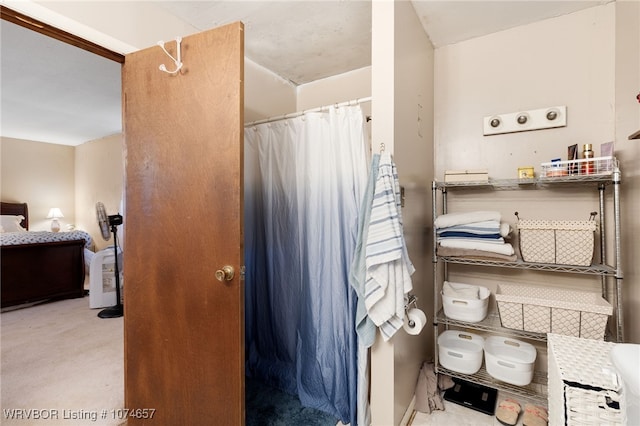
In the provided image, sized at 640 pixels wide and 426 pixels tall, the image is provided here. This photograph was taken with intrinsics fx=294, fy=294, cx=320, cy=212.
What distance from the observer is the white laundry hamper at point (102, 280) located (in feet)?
11.4

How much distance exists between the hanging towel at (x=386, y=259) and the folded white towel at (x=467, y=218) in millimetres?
571

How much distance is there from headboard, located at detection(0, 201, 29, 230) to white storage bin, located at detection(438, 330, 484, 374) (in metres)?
6.77

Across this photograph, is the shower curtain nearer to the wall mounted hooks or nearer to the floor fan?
the wall mounted hooks

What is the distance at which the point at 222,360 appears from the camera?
1286mm

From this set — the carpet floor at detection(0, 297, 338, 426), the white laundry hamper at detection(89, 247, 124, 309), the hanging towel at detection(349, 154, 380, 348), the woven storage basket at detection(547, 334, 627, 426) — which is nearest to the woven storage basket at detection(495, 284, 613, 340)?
the woven storage basket at detection(547, 334, 627, 426)

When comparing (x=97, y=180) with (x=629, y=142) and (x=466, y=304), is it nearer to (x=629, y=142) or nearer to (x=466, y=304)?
(x=466, y=304)

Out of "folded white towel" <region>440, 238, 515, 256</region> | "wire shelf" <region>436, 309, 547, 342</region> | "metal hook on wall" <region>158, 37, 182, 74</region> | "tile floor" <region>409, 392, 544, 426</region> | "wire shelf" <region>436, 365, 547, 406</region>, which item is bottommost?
"tile floor" <region>409, 392, 544, 426</region>

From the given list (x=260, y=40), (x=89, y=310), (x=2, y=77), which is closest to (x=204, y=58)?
(x=260, y=40)

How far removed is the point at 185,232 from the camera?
1.36 metres

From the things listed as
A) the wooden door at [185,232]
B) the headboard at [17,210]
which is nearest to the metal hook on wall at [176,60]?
the wooden door at [185,232]

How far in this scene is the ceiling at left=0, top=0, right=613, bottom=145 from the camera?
5.59ft

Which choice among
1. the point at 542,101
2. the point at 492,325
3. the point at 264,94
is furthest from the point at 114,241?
the point at 542,101

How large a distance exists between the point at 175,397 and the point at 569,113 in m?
2.66

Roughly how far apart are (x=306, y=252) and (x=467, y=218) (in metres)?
0.97
